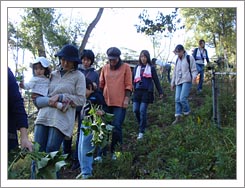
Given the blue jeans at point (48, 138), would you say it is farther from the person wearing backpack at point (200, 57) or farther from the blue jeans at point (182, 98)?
the person wearing backpack at point (200, 57)

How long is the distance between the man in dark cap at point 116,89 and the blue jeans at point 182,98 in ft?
4.34

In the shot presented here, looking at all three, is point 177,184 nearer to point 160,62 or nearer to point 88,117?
point 88,117

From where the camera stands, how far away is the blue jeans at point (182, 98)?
4.84 meters

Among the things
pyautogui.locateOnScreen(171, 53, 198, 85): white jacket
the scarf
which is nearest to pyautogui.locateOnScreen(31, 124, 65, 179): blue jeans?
the scarf

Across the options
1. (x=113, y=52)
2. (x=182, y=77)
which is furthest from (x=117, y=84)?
(x=182, y=77)

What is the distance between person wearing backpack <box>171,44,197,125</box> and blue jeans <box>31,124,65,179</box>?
2380 mm

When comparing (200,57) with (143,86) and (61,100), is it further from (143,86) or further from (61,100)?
(61,100)

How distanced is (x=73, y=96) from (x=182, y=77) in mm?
2346

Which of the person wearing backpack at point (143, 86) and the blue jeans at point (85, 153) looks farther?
the person wearing backpack at point (143, 86)

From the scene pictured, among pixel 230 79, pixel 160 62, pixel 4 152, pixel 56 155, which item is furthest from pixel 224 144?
pixel 160 62

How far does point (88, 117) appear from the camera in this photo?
313 centimetres

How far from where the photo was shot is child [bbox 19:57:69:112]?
2.84 meters

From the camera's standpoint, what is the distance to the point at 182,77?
4859mm

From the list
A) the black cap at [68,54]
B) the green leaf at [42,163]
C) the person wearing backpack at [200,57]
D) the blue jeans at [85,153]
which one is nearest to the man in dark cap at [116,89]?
the blue jeans at [85,153]
